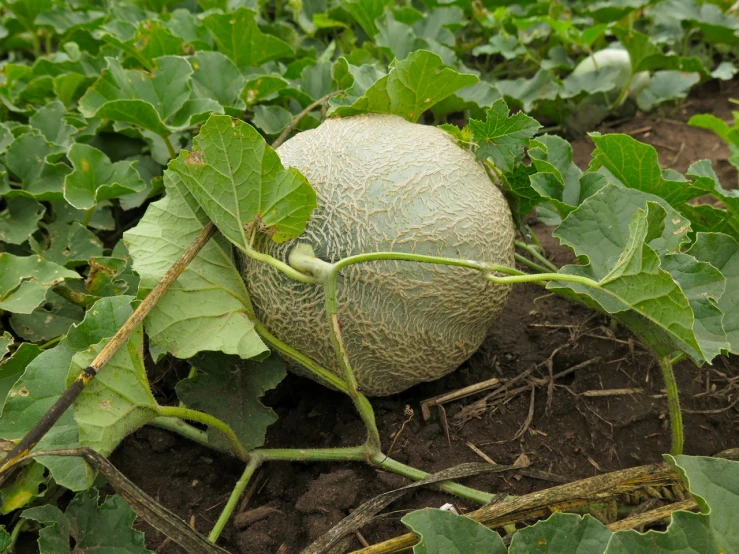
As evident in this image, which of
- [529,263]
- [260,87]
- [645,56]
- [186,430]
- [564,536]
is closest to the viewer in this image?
[564,536]

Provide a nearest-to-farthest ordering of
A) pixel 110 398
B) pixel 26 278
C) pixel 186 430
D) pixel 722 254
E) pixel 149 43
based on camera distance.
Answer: pixel 110 398 < pixel 722 254 < pixel 186 430 < pixel 26 278 < pixel 149 43

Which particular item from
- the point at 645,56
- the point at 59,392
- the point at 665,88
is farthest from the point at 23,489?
the point at 665,88

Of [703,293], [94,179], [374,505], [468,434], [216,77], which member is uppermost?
[216,77]

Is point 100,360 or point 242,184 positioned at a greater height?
point 242,184

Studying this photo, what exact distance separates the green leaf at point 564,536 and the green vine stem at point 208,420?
2.30ft

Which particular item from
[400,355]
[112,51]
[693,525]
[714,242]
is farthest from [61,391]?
[112,51]

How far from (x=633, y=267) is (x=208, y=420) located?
0.98m

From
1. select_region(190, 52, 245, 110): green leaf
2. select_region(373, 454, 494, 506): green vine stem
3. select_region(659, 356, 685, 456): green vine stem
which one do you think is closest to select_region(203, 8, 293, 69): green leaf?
select_region(190, 52, 245, 110): green leaf

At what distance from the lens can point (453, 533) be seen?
1224mm

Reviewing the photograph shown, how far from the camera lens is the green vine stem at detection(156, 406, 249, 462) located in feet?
4.68

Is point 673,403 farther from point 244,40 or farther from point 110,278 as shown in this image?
point 244,40

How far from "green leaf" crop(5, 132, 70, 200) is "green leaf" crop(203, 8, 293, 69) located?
830mm

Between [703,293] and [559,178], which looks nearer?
[703,293]

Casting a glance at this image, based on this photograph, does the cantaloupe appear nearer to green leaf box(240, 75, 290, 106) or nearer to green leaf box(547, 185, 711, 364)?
green leaf box(547, 185, 711, 364)
